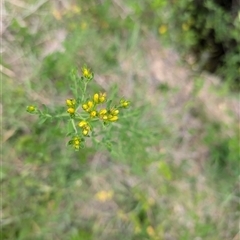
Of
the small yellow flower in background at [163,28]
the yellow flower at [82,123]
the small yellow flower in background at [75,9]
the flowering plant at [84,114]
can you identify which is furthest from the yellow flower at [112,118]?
the small yellow flower in background at [163,28]

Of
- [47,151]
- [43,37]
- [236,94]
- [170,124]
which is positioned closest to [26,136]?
[47,151]

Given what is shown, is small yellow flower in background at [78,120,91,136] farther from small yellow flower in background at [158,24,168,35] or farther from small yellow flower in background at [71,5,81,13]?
small yellow flower in background at [158,24,168,35]

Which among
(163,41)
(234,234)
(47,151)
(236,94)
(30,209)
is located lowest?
(234,234)

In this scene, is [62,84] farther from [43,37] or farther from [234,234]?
[234,234]

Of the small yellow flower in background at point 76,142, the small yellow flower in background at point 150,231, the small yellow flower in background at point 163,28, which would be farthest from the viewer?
the small yellow flower in background at point 163,28

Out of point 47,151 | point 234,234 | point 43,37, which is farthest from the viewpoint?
point 234,234

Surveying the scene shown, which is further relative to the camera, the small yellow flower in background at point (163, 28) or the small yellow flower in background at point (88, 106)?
the small yellow flower in background at point (163, 28)

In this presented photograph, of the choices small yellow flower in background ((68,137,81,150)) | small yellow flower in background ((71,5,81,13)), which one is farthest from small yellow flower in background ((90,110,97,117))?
small yellow flower in background ((71,5,81,13))

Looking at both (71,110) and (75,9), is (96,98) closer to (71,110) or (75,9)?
(71,110)

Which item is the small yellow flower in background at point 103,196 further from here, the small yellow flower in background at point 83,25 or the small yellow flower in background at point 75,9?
the small yellow flower in background at point 75,9

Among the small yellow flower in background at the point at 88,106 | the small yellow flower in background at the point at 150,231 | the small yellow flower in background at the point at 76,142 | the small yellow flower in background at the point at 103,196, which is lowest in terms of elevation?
the small yellow flower in background at the point at 76,142
